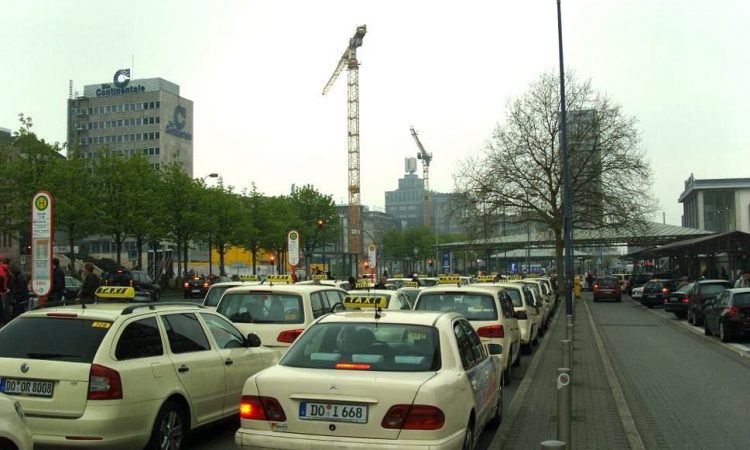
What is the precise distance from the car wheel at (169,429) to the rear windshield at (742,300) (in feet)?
52.1

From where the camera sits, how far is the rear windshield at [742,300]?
1845 cm

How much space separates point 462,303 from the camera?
40.1 ft

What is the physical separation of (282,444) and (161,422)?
5.57 feet

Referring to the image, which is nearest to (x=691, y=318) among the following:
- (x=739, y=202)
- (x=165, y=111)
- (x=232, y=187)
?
(x=232, y=187)

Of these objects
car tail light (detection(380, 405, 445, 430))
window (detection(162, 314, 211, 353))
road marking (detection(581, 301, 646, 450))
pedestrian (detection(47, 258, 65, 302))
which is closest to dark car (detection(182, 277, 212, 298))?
pedestrian (detection(47, 258, 65, 302))

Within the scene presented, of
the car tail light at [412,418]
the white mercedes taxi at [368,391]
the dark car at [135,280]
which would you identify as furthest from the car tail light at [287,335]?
the dark car at [135,280]

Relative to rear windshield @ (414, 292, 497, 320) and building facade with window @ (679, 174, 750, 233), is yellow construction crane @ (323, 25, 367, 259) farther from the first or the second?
rear windshield @ (414, 292, 497, 320)

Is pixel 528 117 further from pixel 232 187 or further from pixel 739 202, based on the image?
pixel 739 202

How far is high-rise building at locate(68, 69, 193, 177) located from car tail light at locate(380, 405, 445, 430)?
419ft

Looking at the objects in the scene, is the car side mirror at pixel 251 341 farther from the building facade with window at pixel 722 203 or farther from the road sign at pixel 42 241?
the building facade with window at pixel 722 203

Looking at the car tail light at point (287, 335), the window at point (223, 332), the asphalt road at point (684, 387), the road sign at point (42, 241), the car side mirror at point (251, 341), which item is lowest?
the asphalt road at point (684, 387)

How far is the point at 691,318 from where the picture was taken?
2625 centimetres

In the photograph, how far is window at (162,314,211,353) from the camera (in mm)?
7059

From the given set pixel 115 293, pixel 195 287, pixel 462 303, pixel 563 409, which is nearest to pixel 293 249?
pixel 462 303
